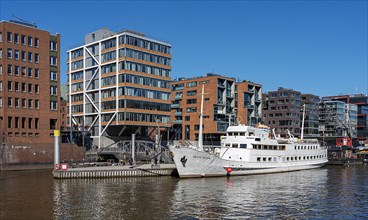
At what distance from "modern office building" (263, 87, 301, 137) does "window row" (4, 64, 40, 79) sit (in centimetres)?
10873

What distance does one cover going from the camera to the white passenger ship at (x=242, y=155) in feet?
217

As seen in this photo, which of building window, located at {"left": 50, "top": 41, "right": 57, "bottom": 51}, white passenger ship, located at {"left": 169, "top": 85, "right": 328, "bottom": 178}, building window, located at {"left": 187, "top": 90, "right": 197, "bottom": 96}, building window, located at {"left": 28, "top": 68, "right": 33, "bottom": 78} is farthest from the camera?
building window, located at {"left": 187, "top": 90, "right": 197, "bottom": 96}

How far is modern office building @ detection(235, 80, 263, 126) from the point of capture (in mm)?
147750

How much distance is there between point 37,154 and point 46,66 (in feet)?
70.8

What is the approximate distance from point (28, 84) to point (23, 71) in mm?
3008

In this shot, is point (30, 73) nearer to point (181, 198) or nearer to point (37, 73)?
point (37, 73)

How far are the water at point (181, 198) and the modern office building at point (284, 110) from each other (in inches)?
4374

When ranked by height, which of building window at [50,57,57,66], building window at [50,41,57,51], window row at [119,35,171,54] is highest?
window row at [119,35,171,54]

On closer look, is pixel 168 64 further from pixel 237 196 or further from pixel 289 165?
pixel 237 196

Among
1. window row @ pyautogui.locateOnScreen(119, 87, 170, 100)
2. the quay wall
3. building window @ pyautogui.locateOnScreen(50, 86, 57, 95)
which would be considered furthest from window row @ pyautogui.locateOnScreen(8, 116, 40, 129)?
window row @ pyautogui.locateOnScreen(119, 87, 170, 100)

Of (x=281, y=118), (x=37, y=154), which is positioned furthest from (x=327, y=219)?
(x=281, y=118)

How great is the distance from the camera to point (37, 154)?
85.8m

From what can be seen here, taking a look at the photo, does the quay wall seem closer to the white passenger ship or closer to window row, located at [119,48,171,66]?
the white passenger ship

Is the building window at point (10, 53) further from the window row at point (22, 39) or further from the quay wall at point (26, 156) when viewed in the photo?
the quay wall at point (26, 156)
